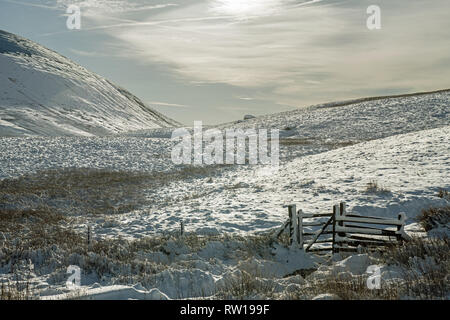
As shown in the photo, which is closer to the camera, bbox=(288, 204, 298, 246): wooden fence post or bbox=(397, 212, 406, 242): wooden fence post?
bbox=(397, 212, 406, 242): wooden fence post

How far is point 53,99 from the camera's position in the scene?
364ft

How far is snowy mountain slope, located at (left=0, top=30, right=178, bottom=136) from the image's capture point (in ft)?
292

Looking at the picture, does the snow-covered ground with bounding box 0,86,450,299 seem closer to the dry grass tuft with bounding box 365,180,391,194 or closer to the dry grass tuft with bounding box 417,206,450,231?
the dry grass tuft with bounding box 365,180,391,194

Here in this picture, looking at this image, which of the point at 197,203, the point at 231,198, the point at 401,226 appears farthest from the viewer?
the point at 231,198

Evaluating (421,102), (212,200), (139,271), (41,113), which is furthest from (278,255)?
(41,113)

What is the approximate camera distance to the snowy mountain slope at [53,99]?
89.1 meters

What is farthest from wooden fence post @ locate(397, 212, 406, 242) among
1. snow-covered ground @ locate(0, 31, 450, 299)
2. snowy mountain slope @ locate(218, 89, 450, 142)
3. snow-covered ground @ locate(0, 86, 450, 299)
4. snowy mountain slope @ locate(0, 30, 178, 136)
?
snowy mountain slope @ locate(0, 30, 178, 136)

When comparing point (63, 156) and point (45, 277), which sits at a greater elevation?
point (63, 156)

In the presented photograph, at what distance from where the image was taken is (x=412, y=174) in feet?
62.3

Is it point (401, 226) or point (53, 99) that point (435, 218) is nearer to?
point (401, 226)

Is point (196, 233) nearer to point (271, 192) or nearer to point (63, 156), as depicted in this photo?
point (271, 192)

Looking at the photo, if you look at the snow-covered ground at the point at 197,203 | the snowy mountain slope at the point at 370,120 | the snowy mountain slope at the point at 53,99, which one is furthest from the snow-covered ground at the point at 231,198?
the snowy mountain slope at the point at 53,99

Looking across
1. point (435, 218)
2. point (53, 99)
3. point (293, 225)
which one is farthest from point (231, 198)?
point (53, 99)
